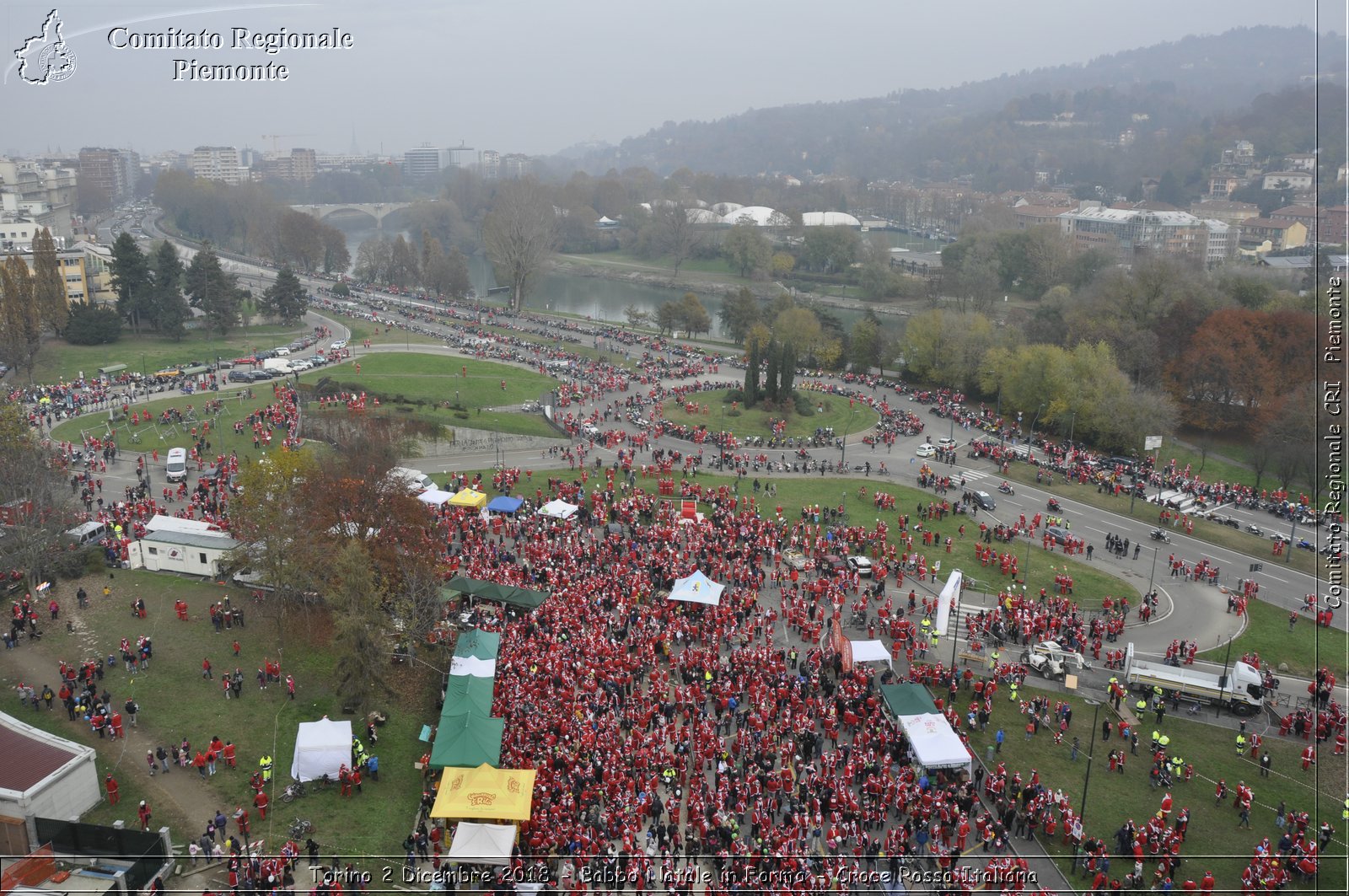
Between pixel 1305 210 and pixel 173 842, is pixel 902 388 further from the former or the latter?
pixel 1305 210

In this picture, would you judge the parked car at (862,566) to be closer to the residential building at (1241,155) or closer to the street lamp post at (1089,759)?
the street lamp post at (1089,759)

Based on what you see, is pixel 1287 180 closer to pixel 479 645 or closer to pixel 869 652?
pixel 869 652

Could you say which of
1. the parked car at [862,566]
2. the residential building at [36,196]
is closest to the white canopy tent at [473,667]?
the parked car at [862,566]

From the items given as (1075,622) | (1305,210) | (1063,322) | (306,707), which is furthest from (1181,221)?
(306,707)

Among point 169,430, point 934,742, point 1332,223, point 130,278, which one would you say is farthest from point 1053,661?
point 130,278

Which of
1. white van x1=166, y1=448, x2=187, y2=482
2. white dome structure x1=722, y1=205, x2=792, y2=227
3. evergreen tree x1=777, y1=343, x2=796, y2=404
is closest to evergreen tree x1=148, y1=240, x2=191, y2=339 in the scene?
white van x1=166, y1=448, x2=187, y2=482
